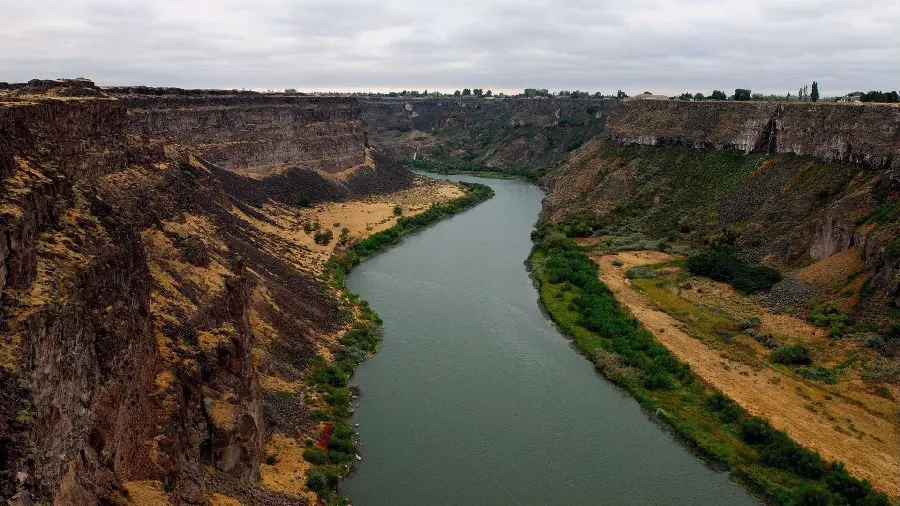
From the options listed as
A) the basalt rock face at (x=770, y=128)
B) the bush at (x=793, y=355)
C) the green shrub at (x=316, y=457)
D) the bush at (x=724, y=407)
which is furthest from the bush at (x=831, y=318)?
→ the green shrub at (x=316, y=457)

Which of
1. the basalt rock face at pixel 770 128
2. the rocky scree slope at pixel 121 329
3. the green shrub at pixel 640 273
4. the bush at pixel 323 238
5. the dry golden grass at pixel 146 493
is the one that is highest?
the basalt rock face at pixel 770 128

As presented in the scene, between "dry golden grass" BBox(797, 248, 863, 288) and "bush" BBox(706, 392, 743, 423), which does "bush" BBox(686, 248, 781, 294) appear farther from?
"bush" BBox(706, 392, 743, 423)

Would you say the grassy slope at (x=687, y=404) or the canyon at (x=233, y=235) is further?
the grassy slope at (x=687, y=404)

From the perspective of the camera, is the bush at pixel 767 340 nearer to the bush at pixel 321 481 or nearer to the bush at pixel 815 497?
the bush at pixel 815 497

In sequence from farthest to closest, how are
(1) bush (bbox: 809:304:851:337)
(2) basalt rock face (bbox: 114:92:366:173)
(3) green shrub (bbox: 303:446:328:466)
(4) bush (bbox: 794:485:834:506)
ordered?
(2) basalt rock face (bbox: 114:92:366:173) < (1) bush (bbox: 809:304:851:337) < (3) green shrub (bbox: 303:446:328:466) < (4) bush (bbox: 794:485:834:506)

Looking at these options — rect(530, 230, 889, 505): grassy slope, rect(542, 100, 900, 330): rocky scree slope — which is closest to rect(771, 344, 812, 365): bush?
rect(542, 100, 900, 330): rocky scree slope

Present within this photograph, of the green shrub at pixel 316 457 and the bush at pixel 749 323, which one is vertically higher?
the bush at pixel 749 323

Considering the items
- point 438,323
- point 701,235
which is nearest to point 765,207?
point 701,235
